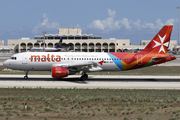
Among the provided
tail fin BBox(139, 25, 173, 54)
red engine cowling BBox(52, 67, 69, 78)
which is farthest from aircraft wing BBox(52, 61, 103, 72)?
tail fin BBox(139, 25, 173, 54)

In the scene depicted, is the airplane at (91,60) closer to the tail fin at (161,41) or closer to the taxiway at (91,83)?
the tail fin at (161,41)

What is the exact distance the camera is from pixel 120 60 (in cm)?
3666

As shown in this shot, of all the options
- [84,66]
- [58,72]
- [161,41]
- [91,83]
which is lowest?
[91,83]

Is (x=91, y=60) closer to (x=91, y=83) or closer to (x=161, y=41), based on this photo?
(x=91, y=83)

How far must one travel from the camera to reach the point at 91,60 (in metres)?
36.5

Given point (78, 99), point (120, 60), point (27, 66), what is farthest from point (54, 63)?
point (78, 99)

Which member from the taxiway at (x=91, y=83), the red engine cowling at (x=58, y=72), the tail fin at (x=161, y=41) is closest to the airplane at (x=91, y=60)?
the tail fin at (x=161, y=41)

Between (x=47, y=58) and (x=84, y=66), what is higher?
(x=47, y=58)

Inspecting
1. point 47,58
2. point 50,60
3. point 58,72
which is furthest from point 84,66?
point 47,58

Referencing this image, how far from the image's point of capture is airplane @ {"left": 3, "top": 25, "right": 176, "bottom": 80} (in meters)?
35.9

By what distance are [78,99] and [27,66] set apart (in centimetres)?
1734

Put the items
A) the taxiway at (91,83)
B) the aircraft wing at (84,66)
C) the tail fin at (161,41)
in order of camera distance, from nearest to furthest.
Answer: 1. the taxiway at (91,83)
2. the aircraft wing at (84,66)
3. the tail fin at (161,41)

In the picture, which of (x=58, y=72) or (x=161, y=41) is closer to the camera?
(x=58, y=72)

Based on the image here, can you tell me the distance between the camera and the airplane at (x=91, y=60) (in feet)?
118
